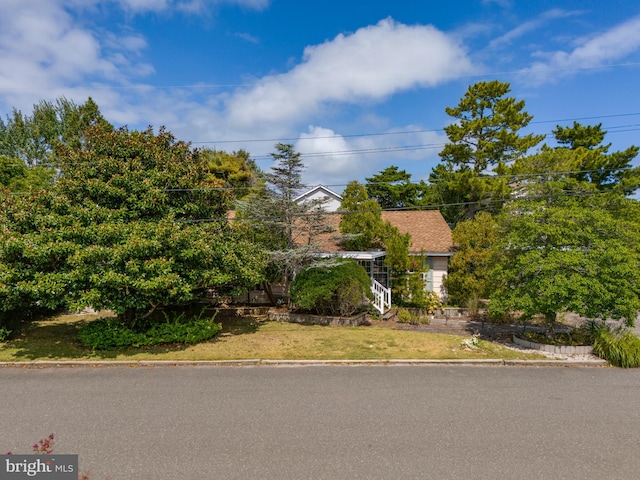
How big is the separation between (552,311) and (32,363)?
42.6 feet

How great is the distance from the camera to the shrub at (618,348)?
318 inches

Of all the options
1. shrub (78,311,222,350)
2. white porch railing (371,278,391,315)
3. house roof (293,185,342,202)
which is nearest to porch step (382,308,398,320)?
white porch railing (371,278,391,315)

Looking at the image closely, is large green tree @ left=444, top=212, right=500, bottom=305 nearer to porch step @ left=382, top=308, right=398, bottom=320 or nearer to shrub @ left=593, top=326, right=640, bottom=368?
porch step @ left=382, top=308, right=398, bottom=320

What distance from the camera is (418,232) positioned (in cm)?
1797

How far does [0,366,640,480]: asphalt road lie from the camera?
415 centimetres

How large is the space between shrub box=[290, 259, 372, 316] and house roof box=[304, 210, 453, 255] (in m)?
1.37

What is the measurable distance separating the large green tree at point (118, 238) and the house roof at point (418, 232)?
5.10 m

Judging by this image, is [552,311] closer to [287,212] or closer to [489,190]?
[287,212]

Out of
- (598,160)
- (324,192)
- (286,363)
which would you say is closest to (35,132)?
(324,192)

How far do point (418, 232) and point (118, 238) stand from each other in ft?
45.3

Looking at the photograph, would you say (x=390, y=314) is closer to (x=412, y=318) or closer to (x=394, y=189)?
(x=412, y=318)

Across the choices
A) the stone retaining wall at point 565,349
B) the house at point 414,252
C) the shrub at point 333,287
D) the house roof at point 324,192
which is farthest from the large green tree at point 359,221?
the stone retaining wall at point 565,349

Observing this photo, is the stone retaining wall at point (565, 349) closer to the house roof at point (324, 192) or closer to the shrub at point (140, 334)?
the shrub at point (140, 334)

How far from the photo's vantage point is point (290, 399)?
614 cm
